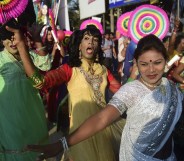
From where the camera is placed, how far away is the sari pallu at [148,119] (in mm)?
2021

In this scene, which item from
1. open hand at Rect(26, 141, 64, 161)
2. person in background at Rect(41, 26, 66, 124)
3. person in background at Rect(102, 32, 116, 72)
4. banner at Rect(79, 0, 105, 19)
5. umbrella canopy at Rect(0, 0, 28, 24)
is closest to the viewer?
open hand at Rect(26, 141, 64, 161)

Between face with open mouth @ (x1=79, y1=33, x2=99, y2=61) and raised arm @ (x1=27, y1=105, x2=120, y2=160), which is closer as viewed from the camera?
raised arm @ (x1=27, y1=105, x2=120, y2=160)

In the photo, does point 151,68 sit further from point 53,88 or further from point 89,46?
point 53,88

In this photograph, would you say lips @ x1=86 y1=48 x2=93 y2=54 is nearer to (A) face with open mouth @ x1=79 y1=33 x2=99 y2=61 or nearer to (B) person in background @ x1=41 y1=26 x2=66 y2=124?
(A) face with open mouth @ x1=79 y1=33 x2=99 y2=61

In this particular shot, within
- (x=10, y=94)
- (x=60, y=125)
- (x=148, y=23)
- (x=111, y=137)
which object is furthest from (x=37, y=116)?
(x=148, y=23)

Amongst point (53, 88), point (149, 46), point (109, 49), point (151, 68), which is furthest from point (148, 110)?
point (109, 49)

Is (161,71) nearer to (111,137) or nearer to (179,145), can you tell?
(179,145)

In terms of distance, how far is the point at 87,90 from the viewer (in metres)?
2.95

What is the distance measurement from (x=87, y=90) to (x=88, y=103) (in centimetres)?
11

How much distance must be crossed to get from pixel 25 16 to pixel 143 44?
2.75 feet

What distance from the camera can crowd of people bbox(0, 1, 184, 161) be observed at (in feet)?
6.63

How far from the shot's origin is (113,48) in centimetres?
1206

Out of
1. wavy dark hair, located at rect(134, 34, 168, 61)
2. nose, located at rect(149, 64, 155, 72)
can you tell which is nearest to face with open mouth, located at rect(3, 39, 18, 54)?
wavy dark hair, located at rect(134, 34, 168, 61)

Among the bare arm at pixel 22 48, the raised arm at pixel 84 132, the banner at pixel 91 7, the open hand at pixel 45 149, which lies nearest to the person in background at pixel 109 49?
the banner at pixel 91 7
